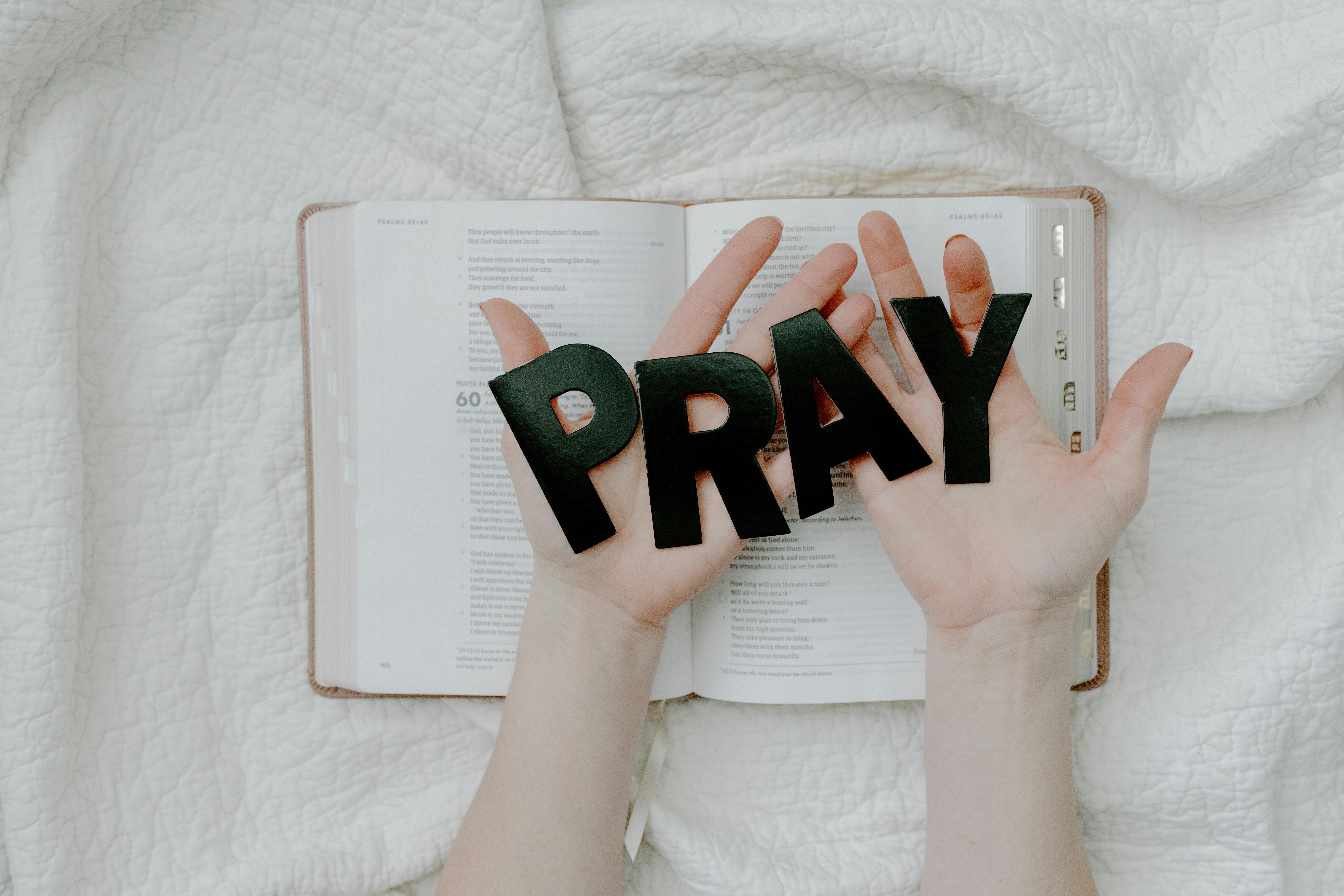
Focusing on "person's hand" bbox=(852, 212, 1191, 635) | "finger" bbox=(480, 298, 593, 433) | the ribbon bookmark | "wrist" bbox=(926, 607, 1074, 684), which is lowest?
the ribbon bookmark

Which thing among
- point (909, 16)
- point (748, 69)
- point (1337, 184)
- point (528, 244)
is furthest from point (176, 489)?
point (1337, 184)

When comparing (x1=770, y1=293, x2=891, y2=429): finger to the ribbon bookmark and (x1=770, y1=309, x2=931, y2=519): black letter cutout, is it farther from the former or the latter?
the ribbon bookmark

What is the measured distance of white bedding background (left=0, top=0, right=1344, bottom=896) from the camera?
2.59ft

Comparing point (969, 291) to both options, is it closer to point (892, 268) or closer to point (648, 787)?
point (892, 268)

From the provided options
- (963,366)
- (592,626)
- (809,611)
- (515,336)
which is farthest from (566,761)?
(963,366)

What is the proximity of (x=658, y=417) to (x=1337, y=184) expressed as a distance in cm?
70

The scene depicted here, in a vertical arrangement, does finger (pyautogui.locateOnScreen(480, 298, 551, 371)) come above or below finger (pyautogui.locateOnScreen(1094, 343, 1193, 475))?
above

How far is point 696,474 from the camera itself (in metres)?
0.71

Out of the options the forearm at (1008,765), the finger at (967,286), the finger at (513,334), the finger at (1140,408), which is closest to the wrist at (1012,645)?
the forearm at (1008,765)

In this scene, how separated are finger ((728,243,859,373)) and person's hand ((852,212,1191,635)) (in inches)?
0.9

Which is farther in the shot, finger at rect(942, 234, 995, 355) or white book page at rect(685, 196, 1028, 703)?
white book page at rect(685, 196, 1028, 703)

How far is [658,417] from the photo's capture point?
70 cm

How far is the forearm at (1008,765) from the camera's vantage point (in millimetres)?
684

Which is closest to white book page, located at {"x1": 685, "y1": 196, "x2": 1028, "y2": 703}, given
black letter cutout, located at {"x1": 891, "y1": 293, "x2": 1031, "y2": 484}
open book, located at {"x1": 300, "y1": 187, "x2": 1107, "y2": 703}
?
open book, located at {"x1": 300, "y1": 187, "x2": 1107, "y2": 703}
